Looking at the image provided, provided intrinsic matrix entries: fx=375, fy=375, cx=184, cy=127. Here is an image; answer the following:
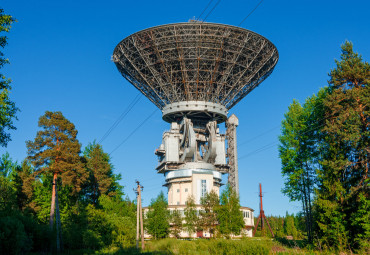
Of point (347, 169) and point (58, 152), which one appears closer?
point (347, 169)

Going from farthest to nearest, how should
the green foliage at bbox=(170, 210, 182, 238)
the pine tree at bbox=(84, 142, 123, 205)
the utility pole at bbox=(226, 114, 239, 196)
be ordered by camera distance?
the utility pole at bbox=(226, 114, 239, 196) < the pine tree at bbox=(84, 142, 123, 205) < the green foliage at bbox=(170, 210, 182, 238)

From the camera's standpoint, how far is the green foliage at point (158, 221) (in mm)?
43062

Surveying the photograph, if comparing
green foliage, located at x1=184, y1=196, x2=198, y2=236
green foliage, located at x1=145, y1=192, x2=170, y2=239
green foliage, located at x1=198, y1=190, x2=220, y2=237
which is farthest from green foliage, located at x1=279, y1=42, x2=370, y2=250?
green foliage, located at x1=145, y1=192, x2=170, y2=239

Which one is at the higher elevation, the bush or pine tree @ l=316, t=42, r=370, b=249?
pine tree @ l=316, t=42, r=370, b=249

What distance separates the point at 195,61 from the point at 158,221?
2010cm

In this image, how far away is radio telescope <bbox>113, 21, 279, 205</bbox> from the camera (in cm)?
4569

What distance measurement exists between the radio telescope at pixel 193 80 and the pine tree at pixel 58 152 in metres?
12.7

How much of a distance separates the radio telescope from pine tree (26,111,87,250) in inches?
502

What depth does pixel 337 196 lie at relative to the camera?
2750 cm

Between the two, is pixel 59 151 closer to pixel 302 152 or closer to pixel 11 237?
pixel 11 237

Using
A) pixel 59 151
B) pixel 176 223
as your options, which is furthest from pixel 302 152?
pixel 59 151

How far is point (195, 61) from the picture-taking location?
4741cm

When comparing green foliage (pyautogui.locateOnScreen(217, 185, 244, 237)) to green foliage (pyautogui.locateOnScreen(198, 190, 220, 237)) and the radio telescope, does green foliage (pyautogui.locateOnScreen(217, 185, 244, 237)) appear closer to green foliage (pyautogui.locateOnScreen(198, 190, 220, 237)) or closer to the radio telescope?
green foliage (pyautogui.locateOnScreen(198, 190, 220, 237))

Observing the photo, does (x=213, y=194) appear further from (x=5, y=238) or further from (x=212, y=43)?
(x=5, y=238)
